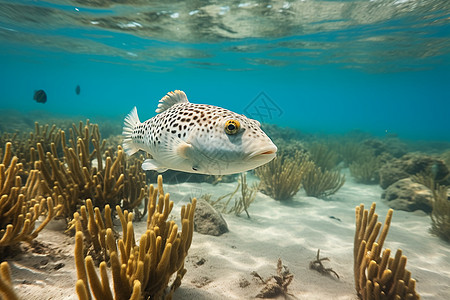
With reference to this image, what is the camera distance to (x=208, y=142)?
2.24 metres

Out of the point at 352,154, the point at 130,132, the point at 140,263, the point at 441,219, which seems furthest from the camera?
the point at 352,154

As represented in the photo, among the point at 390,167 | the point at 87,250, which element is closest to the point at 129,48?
the point at 390,167

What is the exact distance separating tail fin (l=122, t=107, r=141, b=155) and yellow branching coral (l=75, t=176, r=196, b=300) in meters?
0.92

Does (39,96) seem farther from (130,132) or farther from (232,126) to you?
(232,126)

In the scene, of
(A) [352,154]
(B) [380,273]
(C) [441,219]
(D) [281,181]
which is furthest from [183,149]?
(A) [352,154]

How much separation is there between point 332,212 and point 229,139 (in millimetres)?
6243

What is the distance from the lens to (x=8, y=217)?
2.57 metres

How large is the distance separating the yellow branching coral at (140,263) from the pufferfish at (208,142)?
49cm

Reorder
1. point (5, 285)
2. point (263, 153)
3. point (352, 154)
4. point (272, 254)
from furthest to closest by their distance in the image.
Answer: point (352, 154) < point (272, 254) < point (263, 153) < point (5, 285)

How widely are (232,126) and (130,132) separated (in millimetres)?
1887

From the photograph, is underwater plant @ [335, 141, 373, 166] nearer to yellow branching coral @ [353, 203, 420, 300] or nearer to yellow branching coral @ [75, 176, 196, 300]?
yellow branching coral @ [353, 203, 420, 300]

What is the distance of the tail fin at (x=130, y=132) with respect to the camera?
3313 mm

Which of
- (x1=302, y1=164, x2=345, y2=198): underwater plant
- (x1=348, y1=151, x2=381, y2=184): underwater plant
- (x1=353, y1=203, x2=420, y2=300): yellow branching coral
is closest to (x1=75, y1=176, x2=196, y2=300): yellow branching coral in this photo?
(x1=353, y1=203, x2=420, y2=300): yellow branching coral

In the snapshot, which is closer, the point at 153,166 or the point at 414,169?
the point at 153,166
